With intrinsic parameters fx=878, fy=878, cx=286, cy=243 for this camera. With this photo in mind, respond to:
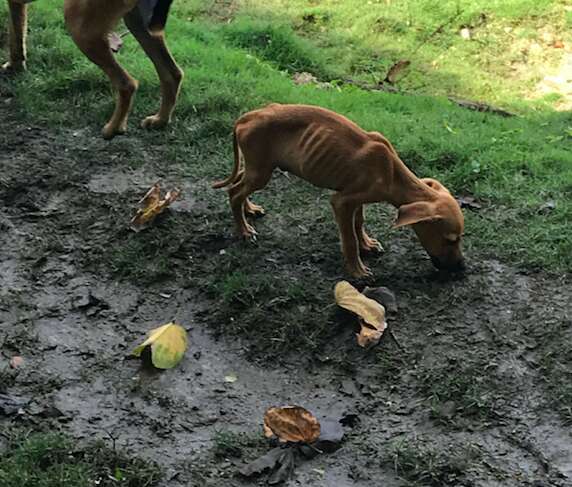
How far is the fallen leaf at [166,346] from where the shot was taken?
401cm

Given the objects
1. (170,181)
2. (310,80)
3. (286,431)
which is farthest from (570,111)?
(286,431)

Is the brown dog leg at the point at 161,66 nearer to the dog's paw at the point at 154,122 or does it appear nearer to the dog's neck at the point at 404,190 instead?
the dog's paw at the point at 154,122

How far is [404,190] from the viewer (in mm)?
4430

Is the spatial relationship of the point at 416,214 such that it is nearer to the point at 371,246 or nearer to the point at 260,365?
the point at 371,246

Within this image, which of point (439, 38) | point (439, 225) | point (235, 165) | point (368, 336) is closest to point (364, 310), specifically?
point (368, 336)

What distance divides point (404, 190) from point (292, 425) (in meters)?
1.44

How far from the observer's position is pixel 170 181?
554cm

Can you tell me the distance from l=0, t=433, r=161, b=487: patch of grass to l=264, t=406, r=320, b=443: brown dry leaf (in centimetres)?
50

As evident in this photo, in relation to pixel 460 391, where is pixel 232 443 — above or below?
below

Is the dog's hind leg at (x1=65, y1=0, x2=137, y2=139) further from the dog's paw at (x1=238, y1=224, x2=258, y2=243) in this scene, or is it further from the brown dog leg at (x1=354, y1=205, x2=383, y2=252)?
the brown dog leg at (x1=354, y1=205, x2=383, y2=252)

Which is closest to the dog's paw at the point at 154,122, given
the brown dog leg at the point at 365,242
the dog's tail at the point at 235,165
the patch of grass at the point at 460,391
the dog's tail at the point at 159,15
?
the dog's tail at the point at 159,15

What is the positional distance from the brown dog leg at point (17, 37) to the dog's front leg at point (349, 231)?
3.48 meters

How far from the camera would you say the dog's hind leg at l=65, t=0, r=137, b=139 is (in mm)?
5504

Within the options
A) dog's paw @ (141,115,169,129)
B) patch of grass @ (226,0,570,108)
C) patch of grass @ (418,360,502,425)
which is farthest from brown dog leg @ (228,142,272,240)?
patch of grass @ (226,0,570,108)
